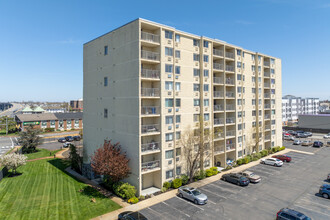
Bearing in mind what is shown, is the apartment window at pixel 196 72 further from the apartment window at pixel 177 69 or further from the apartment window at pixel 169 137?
the apartment window at pixel 169 137

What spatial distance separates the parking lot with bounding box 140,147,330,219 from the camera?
69.7 ft

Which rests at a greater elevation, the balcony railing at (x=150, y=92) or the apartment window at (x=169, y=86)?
the apartment window at (x=169, y=86)

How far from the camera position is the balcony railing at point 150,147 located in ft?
85.4

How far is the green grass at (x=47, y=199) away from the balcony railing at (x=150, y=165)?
17.4 feet

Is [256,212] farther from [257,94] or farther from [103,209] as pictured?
[257,94]

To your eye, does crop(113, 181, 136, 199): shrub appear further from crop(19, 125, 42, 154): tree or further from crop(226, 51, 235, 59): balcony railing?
crop(19, 125, 42, 154): tree

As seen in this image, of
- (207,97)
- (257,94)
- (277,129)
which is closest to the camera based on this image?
(207,97)

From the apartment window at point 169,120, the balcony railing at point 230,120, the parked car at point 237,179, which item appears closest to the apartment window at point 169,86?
the apartment window at point 169,120

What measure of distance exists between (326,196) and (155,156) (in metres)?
21.6

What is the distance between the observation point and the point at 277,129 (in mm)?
49750

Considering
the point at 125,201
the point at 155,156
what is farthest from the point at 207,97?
the point at 125,201

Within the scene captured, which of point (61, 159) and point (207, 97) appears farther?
point (61, 159)

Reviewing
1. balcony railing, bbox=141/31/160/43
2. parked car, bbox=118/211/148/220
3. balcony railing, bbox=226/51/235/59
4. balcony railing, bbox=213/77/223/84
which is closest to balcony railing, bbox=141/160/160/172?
parked car, bbox=118/211/148/220

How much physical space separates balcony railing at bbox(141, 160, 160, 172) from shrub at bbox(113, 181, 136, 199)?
264cm
